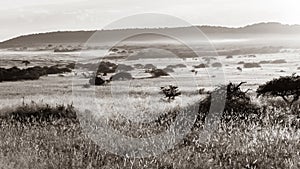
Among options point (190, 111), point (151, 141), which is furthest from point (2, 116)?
point (151, 141)

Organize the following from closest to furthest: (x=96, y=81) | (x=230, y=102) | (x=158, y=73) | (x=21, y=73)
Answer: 1. (x=230, y=102)
2. (x=96, y=81)
3. (x=21, y=73)
4. (x=158, y=73)

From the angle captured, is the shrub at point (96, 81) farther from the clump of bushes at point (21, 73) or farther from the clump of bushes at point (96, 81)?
the clump of bushes at point (21, 73)

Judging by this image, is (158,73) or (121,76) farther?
(158,73)

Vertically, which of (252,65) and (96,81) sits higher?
(252,65)

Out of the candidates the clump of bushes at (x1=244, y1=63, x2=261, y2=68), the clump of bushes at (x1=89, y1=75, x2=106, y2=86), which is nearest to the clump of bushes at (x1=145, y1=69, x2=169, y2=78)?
the clump of bushes at (x1=89, y1=75, x2=106, y2=86)

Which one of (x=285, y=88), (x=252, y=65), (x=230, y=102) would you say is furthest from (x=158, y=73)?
(x=230, y=102)

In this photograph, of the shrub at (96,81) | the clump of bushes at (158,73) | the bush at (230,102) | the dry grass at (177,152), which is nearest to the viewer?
the dry grass at (177,152)

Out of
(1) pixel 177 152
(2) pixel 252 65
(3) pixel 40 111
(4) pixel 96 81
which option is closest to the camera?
(1) pixel 177 152

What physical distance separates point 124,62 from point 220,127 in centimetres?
3457

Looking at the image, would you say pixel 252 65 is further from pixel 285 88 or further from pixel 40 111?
pixel 40 111

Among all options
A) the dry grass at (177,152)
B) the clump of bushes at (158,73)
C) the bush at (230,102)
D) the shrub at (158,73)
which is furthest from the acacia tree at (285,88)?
the shrub at (158,73)

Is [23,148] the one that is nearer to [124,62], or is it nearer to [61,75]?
[61,75]

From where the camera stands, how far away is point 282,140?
26.7 feet

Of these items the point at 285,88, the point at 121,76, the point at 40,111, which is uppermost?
the point at 285,88
